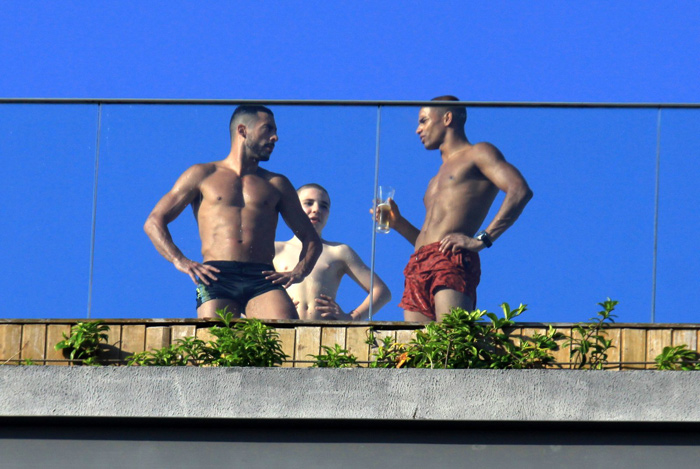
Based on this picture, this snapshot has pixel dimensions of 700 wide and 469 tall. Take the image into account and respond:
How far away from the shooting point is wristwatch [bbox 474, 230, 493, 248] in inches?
329

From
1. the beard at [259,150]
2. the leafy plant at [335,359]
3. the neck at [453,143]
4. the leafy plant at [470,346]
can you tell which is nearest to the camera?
the leafy plant at [470,346]

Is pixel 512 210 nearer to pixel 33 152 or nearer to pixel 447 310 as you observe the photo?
pixel 447 310

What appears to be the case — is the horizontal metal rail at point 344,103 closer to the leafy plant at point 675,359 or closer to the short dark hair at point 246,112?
the short dark hair at point 246,112

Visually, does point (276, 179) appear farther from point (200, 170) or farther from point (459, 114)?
point (459, 114)

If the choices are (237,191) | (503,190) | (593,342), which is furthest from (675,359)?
(237,191)

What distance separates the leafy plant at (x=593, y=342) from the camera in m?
8.02

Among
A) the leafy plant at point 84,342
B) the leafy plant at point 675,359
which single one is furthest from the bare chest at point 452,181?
the leafy plant at point 84,342

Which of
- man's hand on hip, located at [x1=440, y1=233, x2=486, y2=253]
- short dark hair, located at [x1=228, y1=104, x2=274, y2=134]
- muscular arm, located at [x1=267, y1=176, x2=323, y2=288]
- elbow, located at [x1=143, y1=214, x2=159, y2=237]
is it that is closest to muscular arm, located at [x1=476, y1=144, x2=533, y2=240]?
man's hand on hip, located at [x1=440, y1=233, x2=486, y2=253]

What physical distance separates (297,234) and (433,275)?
1044 millimetres

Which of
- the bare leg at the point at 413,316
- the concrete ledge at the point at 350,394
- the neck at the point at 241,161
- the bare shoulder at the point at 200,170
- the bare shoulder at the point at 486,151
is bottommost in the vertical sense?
the concrete ledge at the point at 350,394

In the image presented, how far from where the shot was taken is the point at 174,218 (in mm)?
8508

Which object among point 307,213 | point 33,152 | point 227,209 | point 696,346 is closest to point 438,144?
point 307,213

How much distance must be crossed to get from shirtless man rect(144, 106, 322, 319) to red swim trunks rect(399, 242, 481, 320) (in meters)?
0.72

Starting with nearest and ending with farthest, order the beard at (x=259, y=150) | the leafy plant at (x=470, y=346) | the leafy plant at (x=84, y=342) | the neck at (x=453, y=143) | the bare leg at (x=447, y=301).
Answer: the leafy plant at (x=470, y=346) < the leafy plant at (x=84, y=342) < the bare leg at (x=447, y=301) < the neck at (x=453, y=143) < the beard at (x=259, y=150)
